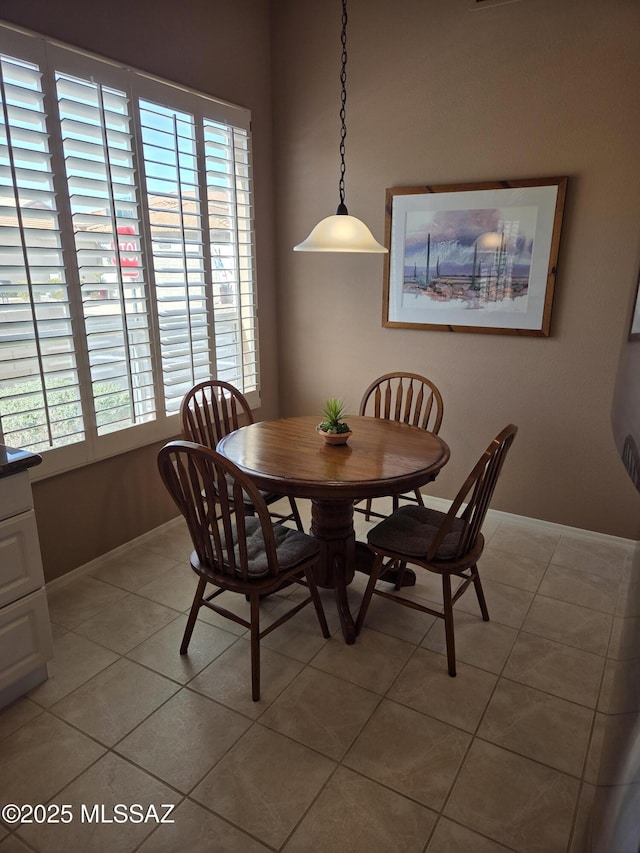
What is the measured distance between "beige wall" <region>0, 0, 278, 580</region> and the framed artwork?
1.03 metres

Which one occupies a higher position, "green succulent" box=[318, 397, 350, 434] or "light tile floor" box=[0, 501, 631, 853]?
"green succulent" box=[318, 397, 350, 434]

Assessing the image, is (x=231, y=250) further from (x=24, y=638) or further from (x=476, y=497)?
(x=24, y=638)

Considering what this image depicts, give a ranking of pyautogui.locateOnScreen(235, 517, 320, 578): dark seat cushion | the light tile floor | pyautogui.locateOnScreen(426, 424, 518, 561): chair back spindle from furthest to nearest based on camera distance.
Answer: pyautogui.locateOnScreen(235, 517, 320, 578): dark seat cushion, pyautogui.locateOnScreen(426, 424, 518, 561): chair back spindle, the light tile floor

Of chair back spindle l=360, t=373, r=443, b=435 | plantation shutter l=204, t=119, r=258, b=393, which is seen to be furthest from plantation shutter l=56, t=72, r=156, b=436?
chair back spindle l=360, t=373, r=443, b=435

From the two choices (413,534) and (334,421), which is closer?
(413,534)

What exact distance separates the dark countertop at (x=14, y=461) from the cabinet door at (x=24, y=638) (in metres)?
0.47

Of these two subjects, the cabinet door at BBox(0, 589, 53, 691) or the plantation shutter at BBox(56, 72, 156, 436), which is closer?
the cabinet door at BBox(0, 589, 53, 691)

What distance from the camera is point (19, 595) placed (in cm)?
190

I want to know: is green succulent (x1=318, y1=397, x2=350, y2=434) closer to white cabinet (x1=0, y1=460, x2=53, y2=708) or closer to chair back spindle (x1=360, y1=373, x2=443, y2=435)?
chair back spindle (x1=360, y1=373, x2=443, y2=435)

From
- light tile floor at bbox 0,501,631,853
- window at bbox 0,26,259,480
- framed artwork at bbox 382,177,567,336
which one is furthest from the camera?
framed artwork at bbox 382,177,567,336

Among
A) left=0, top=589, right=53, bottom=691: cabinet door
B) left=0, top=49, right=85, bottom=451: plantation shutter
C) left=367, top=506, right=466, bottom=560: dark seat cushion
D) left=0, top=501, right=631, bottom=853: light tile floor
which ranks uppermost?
left=0, top=49, right=85, bottom=451: plantation shutter

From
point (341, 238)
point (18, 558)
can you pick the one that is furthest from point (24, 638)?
point (341, 238)

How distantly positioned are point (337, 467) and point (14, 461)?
45.8 inches

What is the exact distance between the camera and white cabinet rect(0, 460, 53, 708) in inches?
72.5
